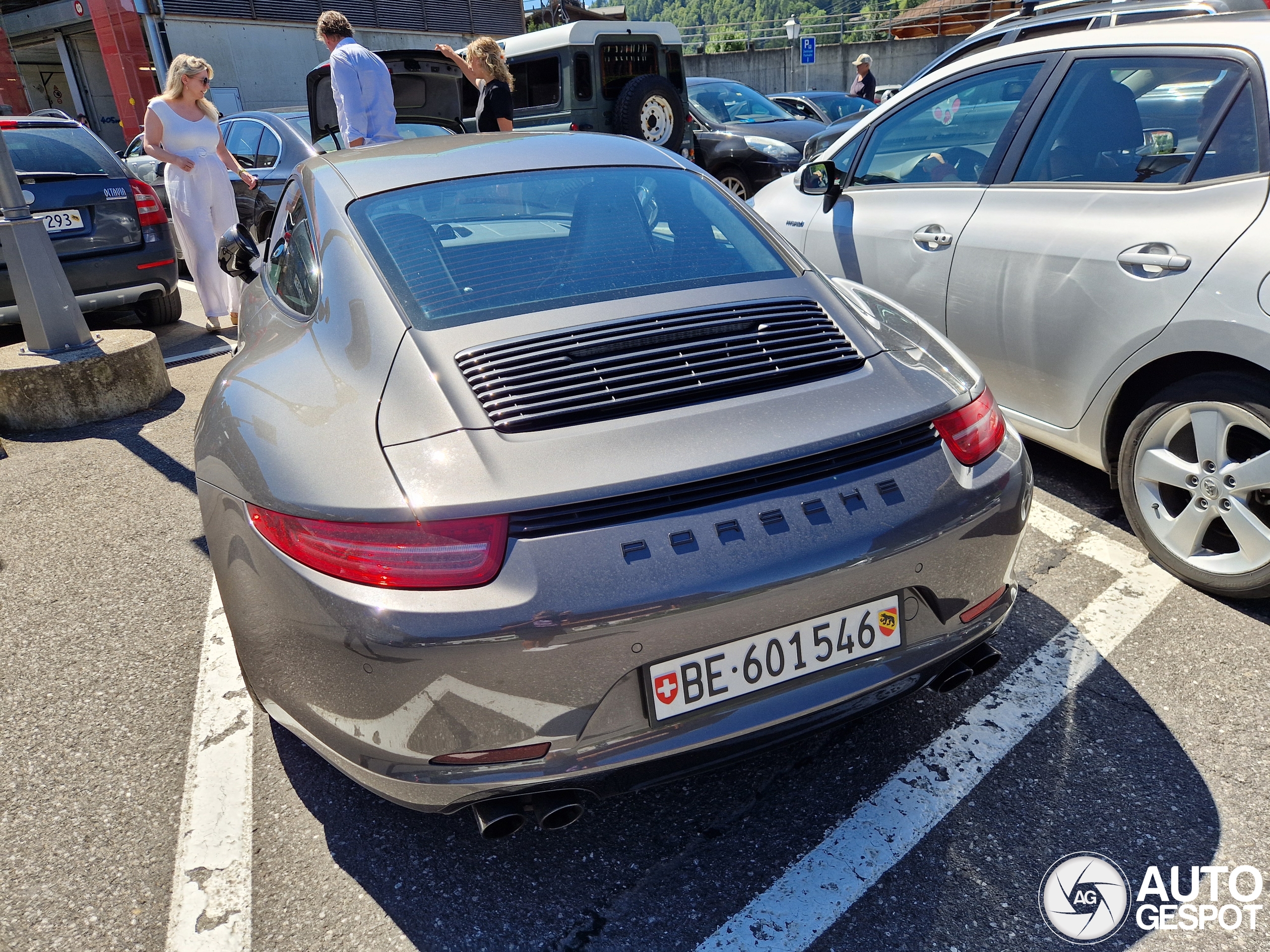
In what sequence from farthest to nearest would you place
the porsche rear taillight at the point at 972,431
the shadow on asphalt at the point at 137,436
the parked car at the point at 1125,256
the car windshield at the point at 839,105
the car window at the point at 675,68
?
1. the car windshield at the point at 839,105
2. the car window at the point at 675,68
3. the shadow on asphalt at the point at 137,436
4. the parked car at the point at 1125,256
5. the porsche rear taillight at the point at 972,431

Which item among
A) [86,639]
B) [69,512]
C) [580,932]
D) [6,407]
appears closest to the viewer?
[580,932]

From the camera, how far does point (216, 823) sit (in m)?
2.11

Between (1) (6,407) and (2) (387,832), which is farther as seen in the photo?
(1) (6,407)

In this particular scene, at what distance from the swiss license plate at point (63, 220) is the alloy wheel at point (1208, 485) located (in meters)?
6.21

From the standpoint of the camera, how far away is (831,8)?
57.8 meters

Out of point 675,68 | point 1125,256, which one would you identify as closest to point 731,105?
point 675,68

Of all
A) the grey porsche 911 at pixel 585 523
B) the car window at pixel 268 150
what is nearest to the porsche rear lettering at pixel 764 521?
the grey porsche 911 at pixel 585 523

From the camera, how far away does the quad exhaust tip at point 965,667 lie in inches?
76.7

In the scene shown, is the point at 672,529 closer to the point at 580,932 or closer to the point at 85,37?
the point at 580,932

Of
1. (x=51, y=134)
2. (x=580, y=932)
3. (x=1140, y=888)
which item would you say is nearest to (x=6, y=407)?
(x=51, y=134)

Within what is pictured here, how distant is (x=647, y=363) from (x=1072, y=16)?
572cm

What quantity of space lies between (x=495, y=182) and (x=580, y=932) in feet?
6.28

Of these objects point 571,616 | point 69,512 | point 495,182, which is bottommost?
point 69,512

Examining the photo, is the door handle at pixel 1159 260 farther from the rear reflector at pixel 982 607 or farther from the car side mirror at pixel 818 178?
the car side mirror at pixel 818 178
